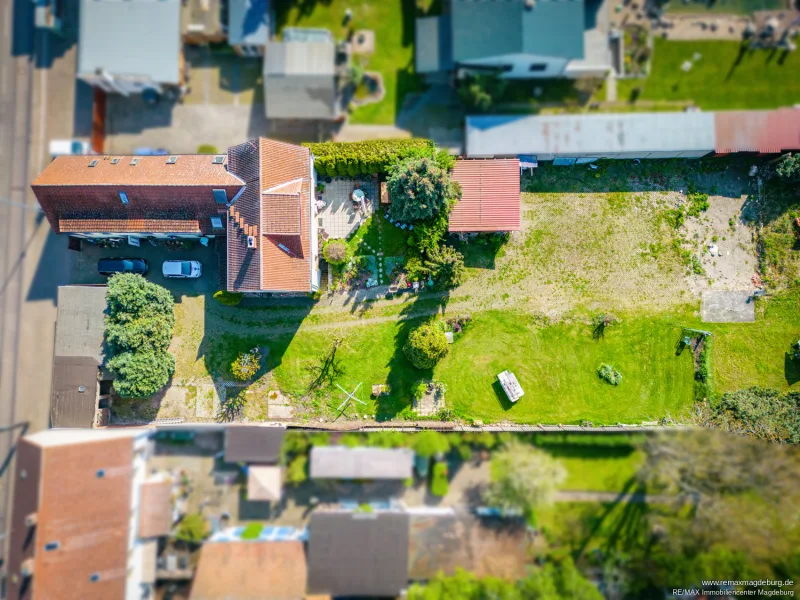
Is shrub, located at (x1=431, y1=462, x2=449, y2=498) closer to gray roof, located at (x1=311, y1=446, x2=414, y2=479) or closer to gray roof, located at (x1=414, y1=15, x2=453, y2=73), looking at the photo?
gray roof, located at (x1=311, y1=446, x2=414, y2=479)

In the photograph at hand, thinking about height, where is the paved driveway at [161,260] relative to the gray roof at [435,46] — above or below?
below

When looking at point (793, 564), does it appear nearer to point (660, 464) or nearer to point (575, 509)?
point (660, 464)

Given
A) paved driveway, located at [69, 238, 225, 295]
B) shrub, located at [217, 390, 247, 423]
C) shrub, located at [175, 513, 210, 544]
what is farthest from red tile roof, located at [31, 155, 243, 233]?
shrub, located at [175, 513, 210, 544]

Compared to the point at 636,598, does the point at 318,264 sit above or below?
above

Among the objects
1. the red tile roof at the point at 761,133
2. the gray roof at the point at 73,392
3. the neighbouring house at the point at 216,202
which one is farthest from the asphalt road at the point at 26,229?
the red tile roof at the point at 761,133

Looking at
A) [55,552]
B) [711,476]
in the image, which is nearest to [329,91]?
[55,552]

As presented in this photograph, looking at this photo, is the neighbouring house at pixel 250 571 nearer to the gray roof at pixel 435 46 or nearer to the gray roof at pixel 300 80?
the gray roof at pixel 300 80

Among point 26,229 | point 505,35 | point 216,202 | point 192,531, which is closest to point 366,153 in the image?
point 216,202
